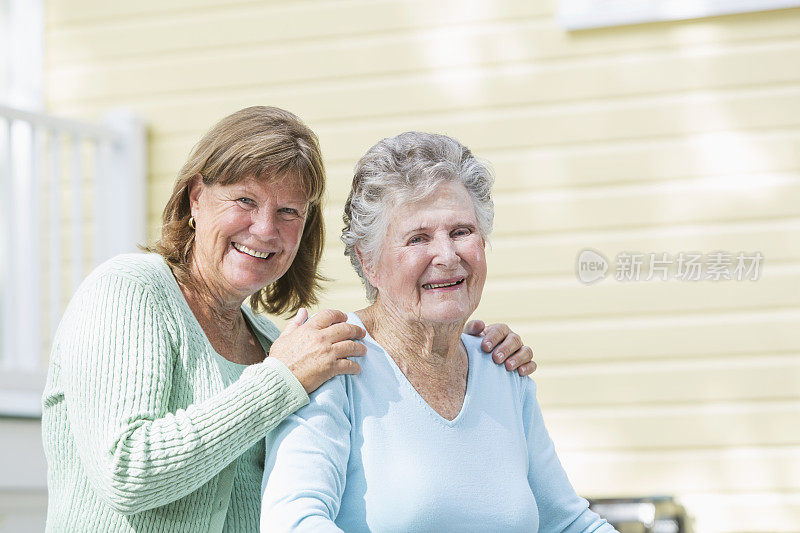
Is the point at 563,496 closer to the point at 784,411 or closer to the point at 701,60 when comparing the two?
the point at 784,411

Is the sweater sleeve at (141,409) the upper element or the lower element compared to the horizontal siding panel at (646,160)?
lower

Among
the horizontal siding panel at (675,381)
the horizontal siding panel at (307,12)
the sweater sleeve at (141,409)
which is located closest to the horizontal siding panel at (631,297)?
the horizontal siding panel at (675,381)

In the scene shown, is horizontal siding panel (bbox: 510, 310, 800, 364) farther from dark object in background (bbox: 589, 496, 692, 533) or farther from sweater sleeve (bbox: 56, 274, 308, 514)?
sweater sleeve (bbox: 56, 274, 308, 514)

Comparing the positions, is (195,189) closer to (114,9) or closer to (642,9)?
(642,9)

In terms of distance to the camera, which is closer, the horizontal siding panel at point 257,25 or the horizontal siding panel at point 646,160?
the horizontal siding panel at point 646,160

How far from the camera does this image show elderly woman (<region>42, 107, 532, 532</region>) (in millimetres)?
1802

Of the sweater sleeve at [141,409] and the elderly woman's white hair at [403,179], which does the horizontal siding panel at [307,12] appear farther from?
the sweater sleeve at [141,409]

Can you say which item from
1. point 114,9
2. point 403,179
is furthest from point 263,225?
point 114,9

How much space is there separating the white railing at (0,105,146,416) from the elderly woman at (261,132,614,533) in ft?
7.42

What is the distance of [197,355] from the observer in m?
2.02

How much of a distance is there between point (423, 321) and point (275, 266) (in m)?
0.40

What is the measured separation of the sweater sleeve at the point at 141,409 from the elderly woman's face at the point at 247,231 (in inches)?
10.8

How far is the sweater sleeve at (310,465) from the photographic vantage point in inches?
66.3

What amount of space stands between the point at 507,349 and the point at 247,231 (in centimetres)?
62
